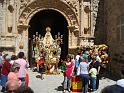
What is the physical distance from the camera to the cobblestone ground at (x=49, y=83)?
1273 centimetres

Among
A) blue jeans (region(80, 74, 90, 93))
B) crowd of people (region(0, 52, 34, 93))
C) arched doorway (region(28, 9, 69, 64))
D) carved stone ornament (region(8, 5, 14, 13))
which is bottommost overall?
blue jeans (region(80, 74, 90, 93))

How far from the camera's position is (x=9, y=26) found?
18984mm

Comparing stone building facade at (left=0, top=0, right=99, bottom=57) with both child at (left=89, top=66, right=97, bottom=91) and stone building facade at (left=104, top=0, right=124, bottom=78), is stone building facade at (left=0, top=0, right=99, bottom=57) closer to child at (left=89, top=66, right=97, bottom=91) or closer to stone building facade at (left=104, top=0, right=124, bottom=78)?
stone building facade at (left=104, top=0, right=124, bottom=78)

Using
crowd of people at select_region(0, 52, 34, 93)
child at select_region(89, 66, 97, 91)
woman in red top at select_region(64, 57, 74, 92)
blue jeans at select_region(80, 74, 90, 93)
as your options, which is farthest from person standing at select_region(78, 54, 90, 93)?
crowd of people at select_region(0, 52, 34, 93)

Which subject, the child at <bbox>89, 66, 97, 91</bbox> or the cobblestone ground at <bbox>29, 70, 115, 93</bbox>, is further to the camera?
the cobblestone ground at <bbox>29, 70, 115, 93</bbox>

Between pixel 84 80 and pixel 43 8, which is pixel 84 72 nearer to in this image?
pixel 84 80

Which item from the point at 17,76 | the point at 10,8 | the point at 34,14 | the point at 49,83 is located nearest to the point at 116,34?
the point at 49,83

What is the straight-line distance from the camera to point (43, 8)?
19.4m

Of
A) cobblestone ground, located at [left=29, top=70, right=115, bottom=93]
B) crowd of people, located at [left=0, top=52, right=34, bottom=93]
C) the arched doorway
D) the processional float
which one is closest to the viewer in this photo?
crowd of people, located at [left=0, top=52, right=34, bottom=93]

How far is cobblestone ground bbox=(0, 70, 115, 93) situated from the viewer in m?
12.7

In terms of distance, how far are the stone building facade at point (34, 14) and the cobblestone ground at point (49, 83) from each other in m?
2.43

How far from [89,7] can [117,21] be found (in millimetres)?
3189

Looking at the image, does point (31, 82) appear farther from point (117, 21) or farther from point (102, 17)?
point (102, 17)

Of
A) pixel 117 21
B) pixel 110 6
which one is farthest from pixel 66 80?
pixel 110 6
